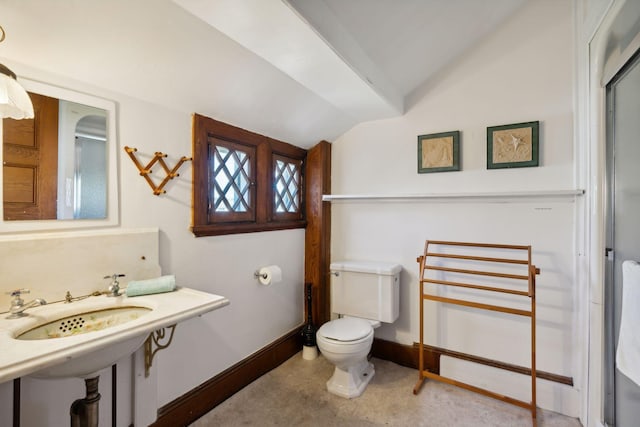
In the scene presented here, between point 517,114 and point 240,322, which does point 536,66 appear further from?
point 240,322

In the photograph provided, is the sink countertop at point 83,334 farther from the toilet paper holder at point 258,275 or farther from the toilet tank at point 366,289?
the toilet tank at point 366,289

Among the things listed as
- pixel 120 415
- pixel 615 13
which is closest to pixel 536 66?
pixel 615 13

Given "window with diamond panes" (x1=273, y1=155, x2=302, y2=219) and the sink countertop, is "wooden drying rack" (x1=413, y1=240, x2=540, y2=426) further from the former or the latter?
the sink countertop

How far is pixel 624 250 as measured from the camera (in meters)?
1.44

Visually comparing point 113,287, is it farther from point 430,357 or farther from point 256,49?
point 430,357

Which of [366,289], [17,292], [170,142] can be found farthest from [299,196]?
[17,292]

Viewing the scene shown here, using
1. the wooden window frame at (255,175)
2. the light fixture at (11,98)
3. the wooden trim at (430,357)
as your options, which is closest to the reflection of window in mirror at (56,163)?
the light fixture at (11,98)

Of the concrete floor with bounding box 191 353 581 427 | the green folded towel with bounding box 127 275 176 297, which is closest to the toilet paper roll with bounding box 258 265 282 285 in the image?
the concrete floor with bounding box 191 353 581 427

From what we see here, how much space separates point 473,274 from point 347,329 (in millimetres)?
992

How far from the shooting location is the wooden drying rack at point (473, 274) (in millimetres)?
1887

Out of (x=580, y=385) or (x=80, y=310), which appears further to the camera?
(x=580, y=385)

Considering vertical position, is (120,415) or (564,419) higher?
(120,415)

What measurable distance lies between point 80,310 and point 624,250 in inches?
96.4

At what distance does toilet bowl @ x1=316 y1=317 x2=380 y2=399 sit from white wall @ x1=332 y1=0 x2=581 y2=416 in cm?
50
